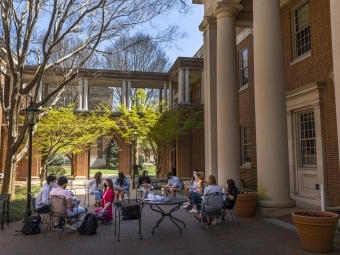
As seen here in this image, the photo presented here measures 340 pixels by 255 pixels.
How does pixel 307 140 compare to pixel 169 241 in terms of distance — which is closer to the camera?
pixel 169 241

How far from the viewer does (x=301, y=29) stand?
12578mm

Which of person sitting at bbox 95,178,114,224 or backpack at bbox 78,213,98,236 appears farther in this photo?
person sitting at bbox 95,178,114,224

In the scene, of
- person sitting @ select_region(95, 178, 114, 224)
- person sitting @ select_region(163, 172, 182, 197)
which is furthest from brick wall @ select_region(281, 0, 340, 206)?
person sitting @ select_region(95, 178, 114, 224)

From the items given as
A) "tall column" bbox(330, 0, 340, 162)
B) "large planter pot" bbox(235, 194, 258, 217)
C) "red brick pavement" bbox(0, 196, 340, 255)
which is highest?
"tall column" bbox(330, 0, 340, 162)

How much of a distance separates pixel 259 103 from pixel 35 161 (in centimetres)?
2239

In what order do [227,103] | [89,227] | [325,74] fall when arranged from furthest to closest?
1. [227,103]
2. [325,74]
3. [89,227]

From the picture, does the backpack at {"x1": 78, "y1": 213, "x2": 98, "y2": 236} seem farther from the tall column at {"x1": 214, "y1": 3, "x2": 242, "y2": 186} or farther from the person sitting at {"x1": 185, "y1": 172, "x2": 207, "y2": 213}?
the tall column at {"x1": 214, "y1": 3, "x2": 242, "y2": 186}

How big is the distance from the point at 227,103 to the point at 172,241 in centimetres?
611

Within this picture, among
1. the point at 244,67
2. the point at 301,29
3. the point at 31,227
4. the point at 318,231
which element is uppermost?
the point at 301,29

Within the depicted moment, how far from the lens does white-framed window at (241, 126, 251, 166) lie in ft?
56.0

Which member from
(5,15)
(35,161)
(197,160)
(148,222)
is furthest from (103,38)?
(35,161)

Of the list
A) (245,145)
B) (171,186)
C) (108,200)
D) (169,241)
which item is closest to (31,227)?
(108,200)

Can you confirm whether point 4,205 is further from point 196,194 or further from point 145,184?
point 145,184

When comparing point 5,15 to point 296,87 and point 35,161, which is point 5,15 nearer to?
point 296,87
